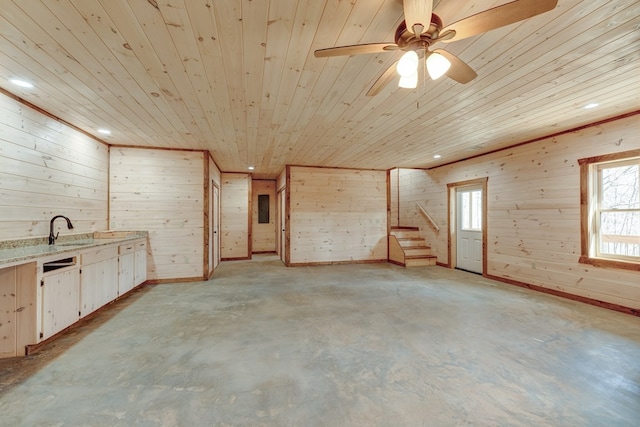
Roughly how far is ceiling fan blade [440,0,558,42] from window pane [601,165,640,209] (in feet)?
12.5

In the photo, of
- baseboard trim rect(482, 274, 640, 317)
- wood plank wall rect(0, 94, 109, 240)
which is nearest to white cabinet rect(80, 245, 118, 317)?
wood plank wall rect(0, 94, 109, 240)

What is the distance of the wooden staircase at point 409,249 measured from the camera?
21.9 ft

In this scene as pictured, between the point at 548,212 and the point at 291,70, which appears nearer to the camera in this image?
the point at 291,70

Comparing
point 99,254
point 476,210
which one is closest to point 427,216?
point 476,210

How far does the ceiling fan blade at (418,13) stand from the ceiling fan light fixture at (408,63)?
126 millimetres

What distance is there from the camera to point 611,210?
146 inches

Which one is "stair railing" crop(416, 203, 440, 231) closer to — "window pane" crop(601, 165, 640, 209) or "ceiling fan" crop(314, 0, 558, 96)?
"window pane" crop(601, 165, 640, 209)

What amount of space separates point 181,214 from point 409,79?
4663mm

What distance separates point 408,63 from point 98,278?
4.11m

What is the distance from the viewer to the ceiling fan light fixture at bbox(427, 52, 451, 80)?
65.0 inches

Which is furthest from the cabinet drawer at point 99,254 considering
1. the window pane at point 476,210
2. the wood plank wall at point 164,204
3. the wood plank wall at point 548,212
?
the window pane at point 476,210

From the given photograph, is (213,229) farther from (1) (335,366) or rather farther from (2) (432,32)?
(2) (432,32)

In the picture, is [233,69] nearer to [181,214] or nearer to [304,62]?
[304,62]

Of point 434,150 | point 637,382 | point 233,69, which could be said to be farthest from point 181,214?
point 637,382
